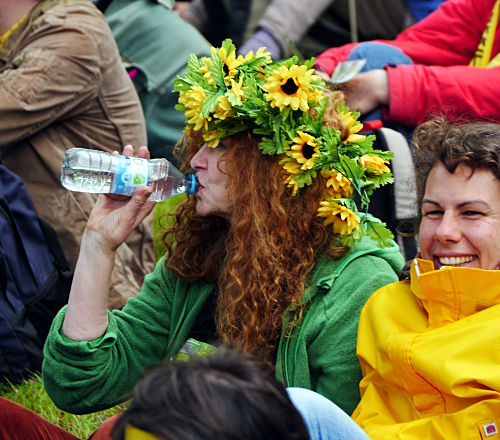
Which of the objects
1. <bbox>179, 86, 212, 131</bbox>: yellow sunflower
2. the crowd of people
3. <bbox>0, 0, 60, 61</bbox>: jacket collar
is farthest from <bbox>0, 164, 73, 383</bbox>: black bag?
<bbox>179, 86, 212, 131</bbox>: yellow sunflower

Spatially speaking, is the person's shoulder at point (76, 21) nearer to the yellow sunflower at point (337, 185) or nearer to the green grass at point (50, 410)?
the green grass at point (50, 410)

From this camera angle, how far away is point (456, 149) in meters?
2.78

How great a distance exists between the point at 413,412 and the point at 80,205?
217 cm

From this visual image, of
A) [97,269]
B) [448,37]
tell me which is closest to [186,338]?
[97,269]

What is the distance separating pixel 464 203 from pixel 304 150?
20.5 inches

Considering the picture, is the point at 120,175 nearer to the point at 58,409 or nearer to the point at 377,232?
the point at 377,232

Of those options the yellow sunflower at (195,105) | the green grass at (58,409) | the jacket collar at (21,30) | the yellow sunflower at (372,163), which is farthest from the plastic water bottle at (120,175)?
the jacket collar at (21,30)

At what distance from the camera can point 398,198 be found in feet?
12.0

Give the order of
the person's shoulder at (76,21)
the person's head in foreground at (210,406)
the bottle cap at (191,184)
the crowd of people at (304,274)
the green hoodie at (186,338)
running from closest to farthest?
1. the person's head in foreground at (210,406)
2. the crowd of people at (304,274)
3. the green hoodie at (186,338)
4. the bottle cap at (191,184)
5. the person's shoulder at (76,21)

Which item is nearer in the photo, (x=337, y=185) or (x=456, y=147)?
(x=456, y=147)

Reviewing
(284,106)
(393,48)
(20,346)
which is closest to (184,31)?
(393,48)

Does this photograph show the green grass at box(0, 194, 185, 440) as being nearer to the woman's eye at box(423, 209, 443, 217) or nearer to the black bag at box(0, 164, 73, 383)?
the black bag at box(0, 164, 73, 383)

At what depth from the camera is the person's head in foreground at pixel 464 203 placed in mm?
2674

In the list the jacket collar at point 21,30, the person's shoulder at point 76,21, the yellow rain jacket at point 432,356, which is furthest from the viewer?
the jacket collar at point 21,30
